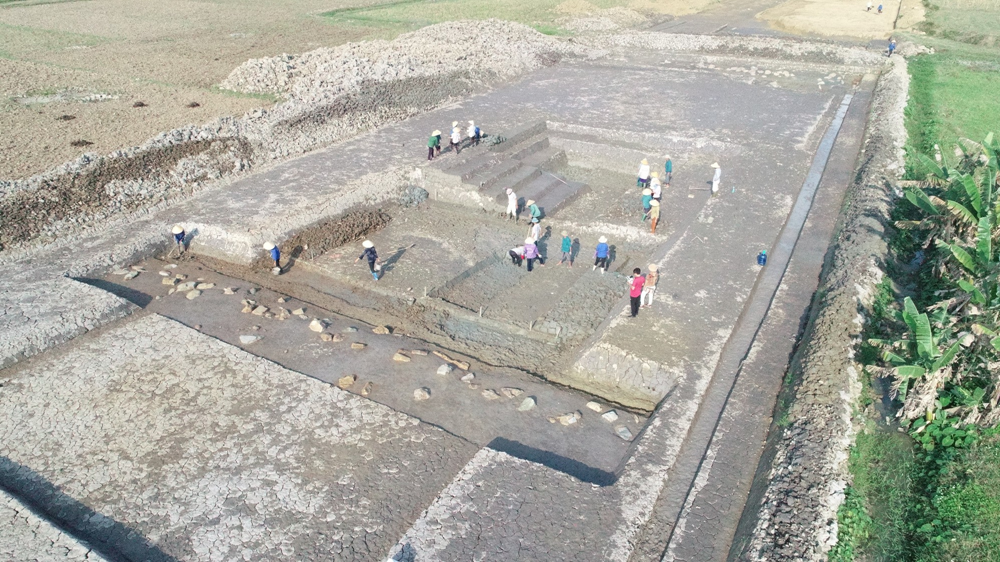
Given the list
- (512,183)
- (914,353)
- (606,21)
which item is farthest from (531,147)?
(606,21)

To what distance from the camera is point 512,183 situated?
13.6 m

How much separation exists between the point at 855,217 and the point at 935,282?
87.7 inches

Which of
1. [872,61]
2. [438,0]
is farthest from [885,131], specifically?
[438,0]

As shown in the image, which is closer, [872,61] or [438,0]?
[872,61]

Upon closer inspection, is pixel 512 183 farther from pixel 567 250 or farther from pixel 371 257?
pixel 371 257

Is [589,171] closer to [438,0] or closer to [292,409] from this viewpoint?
[292,409]

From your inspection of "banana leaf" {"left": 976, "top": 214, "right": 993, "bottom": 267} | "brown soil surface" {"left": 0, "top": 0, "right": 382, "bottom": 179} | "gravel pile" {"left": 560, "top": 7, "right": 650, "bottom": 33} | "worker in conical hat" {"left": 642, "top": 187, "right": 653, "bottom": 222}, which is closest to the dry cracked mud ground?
"worker in conical hat" {"left": 642, "top": 187, "right": 653, "bottom": 222}

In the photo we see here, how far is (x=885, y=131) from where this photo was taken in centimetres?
1589

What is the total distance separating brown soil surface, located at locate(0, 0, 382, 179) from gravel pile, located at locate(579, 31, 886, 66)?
11981 millimetres

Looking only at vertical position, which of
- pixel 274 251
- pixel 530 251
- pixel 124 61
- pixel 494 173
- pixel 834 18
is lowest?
pixel 274 251

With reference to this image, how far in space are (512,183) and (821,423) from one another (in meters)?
8.36

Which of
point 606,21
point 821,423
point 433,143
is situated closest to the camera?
point 821,423

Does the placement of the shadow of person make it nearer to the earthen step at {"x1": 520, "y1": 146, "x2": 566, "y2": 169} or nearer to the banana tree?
the earthen step at {"x1": 520, "y1": 146, "x2": 566, "y2": 169}

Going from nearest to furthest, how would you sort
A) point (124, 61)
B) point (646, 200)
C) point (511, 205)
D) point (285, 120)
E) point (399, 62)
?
point (646, 200) → point (511, 205) → point (285, 120) → point (399, 62) → point (124, 61)
